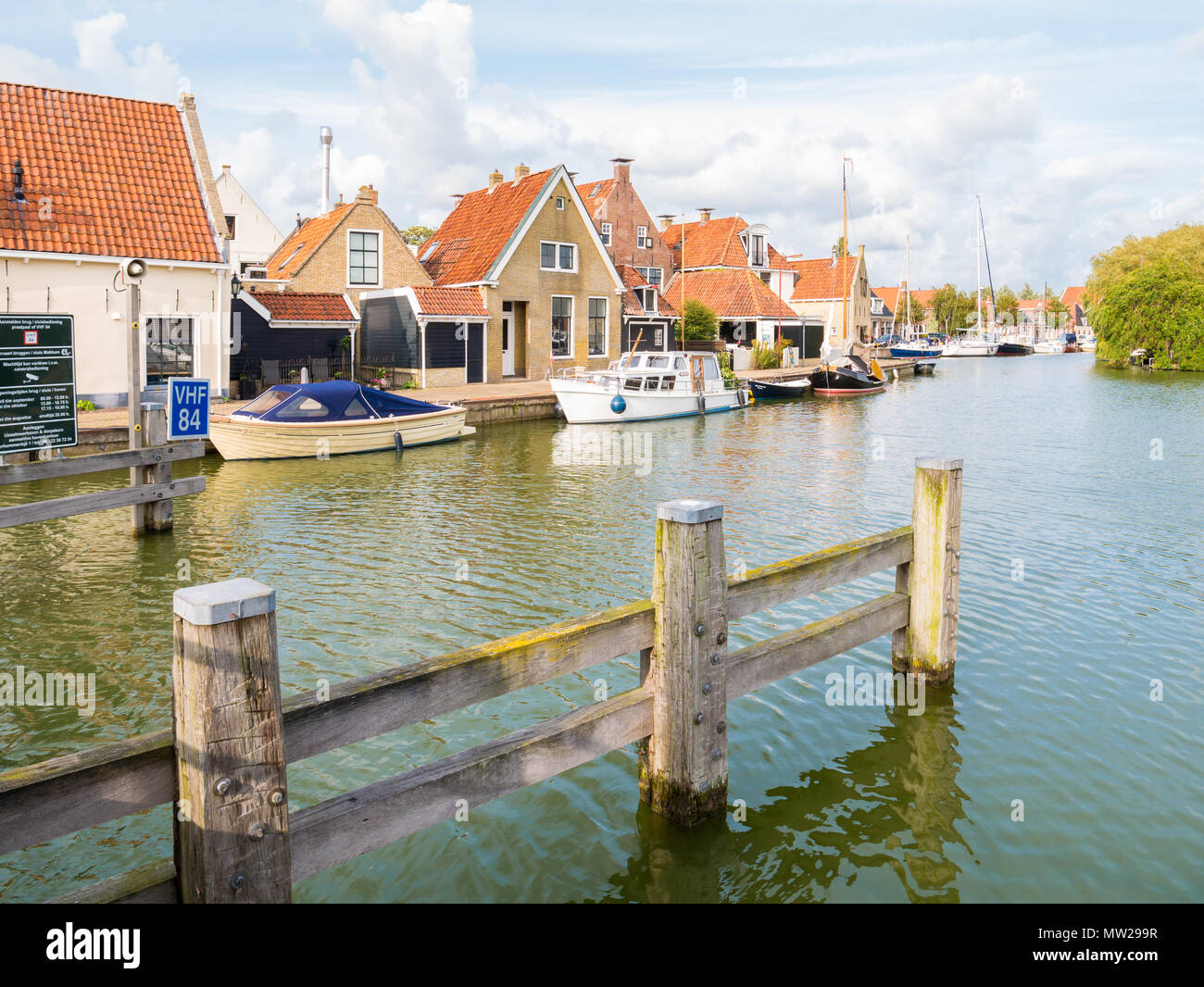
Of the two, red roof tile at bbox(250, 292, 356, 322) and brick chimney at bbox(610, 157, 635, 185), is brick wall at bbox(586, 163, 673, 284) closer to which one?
brick chimney at bbox(610, 157, 635, 185)

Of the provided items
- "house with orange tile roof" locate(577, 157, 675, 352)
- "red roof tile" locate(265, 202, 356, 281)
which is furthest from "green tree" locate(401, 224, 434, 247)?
"red roof tile" locate(265, 202, 356, 281)

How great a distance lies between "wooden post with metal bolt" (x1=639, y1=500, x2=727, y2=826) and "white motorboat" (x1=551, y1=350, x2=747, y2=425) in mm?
23775

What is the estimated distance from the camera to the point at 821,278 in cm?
6912

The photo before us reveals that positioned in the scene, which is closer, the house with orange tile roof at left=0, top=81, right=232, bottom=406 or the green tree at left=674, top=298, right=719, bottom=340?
the house with orange tile roof at left=0, top=81, right=232, bottom=406

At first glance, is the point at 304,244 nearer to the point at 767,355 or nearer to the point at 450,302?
the point at 450,302

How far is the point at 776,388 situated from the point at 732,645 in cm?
3258

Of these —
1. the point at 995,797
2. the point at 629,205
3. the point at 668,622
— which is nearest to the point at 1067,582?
the point at 995,797

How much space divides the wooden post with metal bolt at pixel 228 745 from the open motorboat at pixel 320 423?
57.0ft

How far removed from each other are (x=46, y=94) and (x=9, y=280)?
222 inches

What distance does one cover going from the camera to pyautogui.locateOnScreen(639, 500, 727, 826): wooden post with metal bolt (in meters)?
4.83

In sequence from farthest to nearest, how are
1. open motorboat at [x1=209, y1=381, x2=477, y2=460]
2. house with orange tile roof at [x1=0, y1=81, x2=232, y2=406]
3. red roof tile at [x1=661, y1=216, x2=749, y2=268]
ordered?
1. red roof tile at [x1=661, y1=216, x2=749, y2=268]
2. house with orange tile roof at [x1=0, y1=81, x2=232, y2=406]
3. open motorboat at [x1=209, y1=381, x2=477, y2=460]

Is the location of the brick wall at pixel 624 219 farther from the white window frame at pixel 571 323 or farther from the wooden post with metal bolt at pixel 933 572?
the wooden post with metal bolt at pixel 933 572

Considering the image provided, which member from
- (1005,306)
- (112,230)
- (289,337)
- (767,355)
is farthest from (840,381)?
(1005,306)

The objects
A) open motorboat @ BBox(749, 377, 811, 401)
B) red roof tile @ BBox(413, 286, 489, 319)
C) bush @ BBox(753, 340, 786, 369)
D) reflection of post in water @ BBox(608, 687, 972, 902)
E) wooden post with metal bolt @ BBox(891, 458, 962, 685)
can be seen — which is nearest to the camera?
reflection of post in water @ BBox(608, 687, 972, 902)
